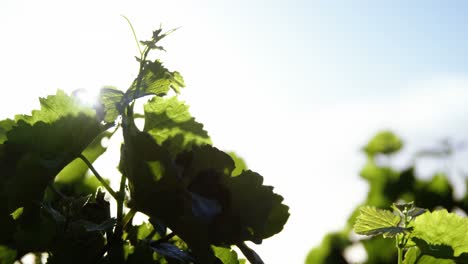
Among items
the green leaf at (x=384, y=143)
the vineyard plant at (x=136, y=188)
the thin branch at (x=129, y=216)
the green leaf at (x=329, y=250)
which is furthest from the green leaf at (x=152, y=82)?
the green leaf at (x=384, y=143)

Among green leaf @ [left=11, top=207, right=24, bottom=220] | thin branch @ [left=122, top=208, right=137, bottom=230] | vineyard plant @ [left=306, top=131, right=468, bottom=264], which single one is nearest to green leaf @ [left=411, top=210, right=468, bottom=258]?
vineyard plant @ [left=306, top=131, right=468, bottom=264]

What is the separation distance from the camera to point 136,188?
0.56 m

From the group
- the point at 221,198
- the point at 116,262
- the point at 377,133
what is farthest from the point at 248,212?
the point at 377,133

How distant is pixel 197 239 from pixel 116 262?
0.54 ft

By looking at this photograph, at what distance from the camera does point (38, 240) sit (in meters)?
0.62

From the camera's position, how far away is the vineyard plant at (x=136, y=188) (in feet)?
1.77

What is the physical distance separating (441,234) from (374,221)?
91 mm

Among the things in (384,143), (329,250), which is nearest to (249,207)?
(329,250)

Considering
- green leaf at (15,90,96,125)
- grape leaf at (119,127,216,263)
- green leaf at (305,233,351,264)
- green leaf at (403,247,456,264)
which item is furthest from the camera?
green leaf at (305,233,351,264)

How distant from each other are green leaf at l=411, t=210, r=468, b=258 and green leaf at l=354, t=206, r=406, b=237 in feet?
0.11

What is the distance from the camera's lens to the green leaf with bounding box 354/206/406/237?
783mm

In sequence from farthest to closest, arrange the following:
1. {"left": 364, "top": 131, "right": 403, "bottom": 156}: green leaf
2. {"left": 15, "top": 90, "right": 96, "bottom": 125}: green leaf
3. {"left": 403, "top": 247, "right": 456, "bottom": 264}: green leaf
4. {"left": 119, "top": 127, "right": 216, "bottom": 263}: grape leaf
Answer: {"left": 364, "top": 131, "right": 403, "bottom": 156}: green leaf → {"left": 403, "top": 247, "right": 456, "bottom": 264}: green leaf → {"left": 15, "top": 90, "right": 96, "bottom": 125}: green leaf → {"left": 119, "top": 127, "right": 216, "bottom": 263}: grape leaf

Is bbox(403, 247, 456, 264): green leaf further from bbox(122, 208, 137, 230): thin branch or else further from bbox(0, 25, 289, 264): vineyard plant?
bbox(122, 208, 137, 230): thin branch

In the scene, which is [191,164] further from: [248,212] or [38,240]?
[38,240]
